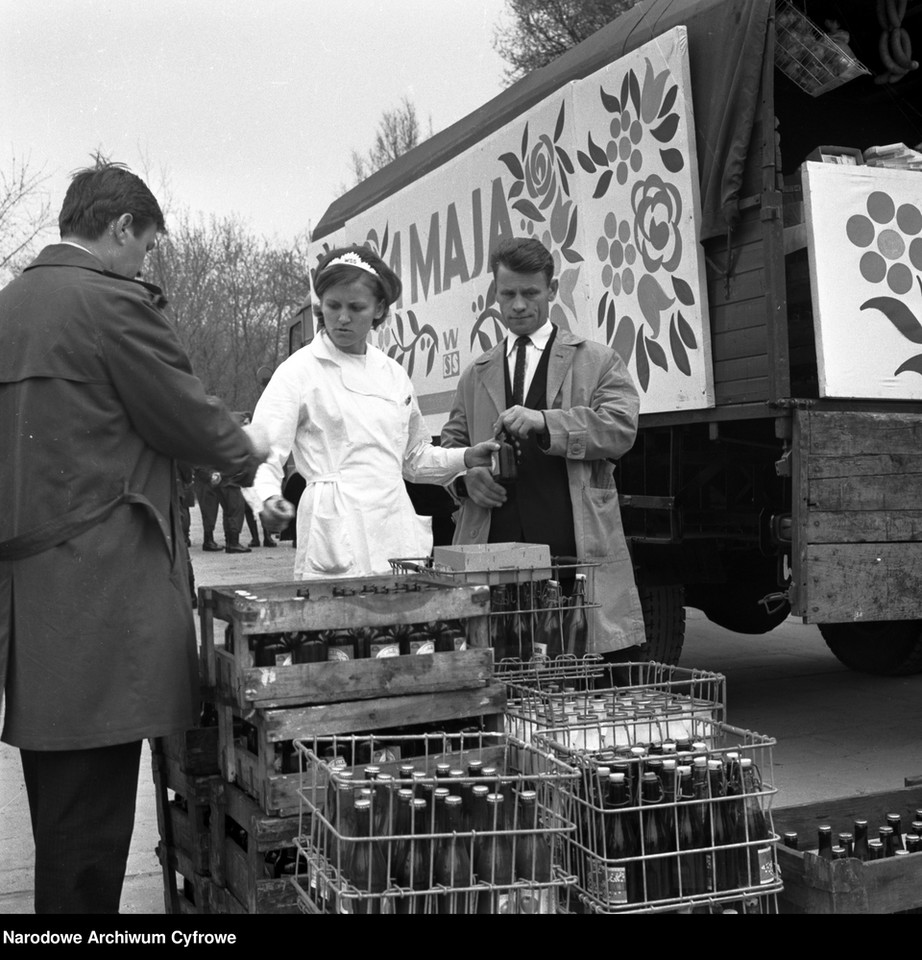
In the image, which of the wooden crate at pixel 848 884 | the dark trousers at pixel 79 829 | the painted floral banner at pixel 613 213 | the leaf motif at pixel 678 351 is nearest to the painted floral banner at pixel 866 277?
the painted floral banner at pixel 613 213

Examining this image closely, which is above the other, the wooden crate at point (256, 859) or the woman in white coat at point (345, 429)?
A: the woman in white coat at point (345, 429)

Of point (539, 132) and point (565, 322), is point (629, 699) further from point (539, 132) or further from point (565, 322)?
point (539, 132)

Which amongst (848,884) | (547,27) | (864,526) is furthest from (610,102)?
(547,27)

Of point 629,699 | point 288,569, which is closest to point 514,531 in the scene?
point 629,699

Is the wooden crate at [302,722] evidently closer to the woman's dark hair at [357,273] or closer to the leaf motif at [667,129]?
the woman's dark hair at [357,273]

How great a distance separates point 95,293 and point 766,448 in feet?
13.3

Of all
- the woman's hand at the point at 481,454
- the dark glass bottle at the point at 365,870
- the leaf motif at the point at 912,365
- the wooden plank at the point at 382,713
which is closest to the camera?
the dark glass bottle at the point at 365,870

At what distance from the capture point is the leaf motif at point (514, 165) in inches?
266

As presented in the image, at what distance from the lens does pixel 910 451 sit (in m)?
5.14

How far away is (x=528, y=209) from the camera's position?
6.70 meters

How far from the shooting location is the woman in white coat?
3.88 m

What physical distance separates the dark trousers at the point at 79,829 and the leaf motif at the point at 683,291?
353cm

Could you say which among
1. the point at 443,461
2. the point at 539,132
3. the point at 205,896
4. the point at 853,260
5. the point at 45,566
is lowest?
the point at 205,896

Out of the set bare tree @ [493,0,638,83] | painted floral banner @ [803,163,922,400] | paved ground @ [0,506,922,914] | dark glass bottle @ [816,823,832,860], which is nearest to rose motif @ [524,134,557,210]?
painted floral banner @ [803,163,922,400]
